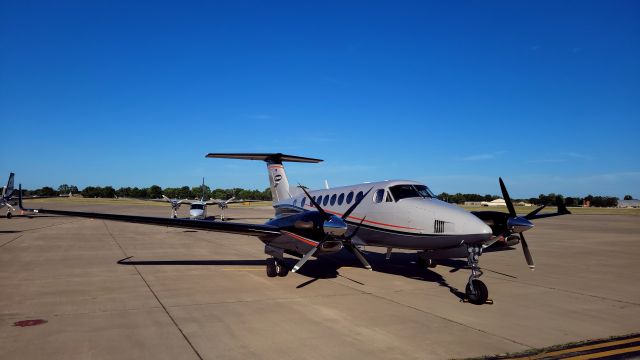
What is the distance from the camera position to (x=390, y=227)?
38.3ft

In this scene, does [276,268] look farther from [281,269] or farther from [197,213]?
[197,213]

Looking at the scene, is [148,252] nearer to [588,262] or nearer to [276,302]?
[276,302]

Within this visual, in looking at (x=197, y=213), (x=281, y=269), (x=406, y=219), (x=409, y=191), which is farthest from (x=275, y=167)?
(x=197, y=213)

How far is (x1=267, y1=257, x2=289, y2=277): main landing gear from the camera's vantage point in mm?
12453

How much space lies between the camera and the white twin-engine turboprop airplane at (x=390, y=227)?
32.9 feet

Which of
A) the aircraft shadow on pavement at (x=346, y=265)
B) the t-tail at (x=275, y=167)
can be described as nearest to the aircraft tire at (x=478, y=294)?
the aircraft shadow on pavement at (x=346, y=265)

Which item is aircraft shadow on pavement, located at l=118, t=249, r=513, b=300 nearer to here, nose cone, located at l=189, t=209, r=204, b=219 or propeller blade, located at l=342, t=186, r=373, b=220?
propeller blade, located at l=342, t=186, r=373, b=220

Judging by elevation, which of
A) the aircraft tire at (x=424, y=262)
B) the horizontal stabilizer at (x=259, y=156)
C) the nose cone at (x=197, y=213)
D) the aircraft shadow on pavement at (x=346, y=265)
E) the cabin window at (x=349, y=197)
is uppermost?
the horizontal stabilizer at (x=259, y=156)

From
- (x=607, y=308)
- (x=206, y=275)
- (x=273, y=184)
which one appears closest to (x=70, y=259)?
(x=206, y=275)

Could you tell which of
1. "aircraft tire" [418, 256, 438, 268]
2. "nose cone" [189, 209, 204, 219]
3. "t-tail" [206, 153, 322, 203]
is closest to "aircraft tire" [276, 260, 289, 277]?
"aircraft tire" [418, 256, 438, 268]

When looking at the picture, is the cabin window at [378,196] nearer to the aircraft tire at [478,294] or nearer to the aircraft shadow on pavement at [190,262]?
the aircraft tire at [478,294]

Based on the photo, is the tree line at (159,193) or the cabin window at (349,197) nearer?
the cabin window at (349,197)

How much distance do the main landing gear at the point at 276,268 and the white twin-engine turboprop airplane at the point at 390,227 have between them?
1.2 inches

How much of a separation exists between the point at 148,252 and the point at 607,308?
1662cm
